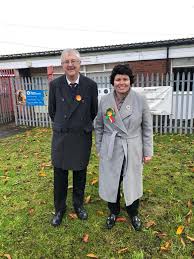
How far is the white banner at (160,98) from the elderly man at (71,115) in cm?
553

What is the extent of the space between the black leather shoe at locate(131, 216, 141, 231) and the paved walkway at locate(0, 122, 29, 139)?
7.06 metres

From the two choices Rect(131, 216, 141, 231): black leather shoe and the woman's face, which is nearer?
the woman's face

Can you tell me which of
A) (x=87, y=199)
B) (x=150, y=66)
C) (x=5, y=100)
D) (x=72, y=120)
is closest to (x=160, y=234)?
(x=87, y=199)

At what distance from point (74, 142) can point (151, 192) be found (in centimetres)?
182

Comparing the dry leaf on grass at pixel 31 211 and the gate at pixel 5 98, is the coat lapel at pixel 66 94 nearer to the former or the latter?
the dry leaf on grass at pixel 31 211

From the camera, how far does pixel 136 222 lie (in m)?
3.49

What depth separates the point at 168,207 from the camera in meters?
3.98

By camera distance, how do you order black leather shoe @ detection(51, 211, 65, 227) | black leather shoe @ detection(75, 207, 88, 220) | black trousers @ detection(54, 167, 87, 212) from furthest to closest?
black leather shoe @ detection(75, 207, 88, 220), black leather shoe @ detection(51, 211, 65, 227), black trousers @ detection(54, 167, 87, 212)

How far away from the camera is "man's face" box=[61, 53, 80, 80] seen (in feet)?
10.1

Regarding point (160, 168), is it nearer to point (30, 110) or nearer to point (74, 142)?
point (74, 142)

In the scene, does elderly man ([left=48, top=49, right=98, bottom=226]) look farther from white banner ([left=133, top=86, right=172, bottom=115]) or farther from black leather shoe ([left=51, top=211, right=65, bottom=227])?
white banner ([left=133, top=86, right=172, bottom=115])

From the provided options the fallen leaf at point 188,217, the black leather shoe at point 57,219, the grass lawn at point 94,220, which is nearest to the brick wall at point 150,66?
the grass lawn at point 94,220

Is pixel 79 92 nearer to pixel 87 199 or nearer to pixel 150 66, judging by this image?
pixel 87 199

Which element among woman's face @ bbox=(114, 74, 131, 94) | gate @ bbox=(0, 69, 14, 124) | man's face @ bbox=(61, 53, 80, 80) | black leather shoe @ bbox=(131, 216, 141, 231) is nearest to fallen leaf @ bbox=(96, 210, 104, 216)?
black leather shoe @ bbox=(131, 216, 141, 231)
